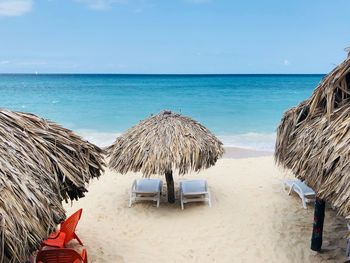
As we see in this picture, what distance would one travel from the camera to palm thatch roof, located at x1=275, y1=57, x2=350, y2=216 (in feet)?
12.5

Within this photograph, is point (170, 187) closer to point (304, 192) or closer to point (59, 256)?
point (304, 192)

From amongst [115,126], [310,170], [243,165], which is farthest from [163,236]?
[115,126]

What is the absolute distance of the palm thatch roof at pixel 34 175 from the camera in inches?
113

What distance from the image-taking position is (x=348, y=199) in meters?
3.53

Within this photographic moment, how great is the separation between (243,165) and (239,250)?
4875 mm

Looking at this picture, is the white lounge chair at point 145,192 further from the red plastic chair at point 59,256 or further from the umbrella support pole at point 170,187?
the red plastic chair at point 59,256

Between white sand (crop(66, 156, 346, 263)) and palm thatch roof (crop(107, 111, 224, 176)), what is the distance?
925 millimetres

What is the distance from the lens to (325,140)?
4.24 m

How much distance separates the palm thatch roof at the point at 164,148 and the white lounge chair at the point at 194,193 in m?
0.64

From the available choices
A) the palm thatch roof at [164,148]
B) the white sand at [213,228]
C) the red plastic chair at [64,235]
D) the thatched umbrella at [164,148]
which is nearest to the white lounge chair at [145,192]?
the white sand at [213,228]

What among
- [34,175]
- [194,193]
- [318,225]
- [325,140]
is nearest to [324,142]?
[325,140]

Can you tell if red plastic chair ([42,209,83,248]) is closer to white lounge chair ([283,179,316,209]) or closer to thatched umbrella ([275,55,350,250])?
thatched umbrella ([275,55,350,250])

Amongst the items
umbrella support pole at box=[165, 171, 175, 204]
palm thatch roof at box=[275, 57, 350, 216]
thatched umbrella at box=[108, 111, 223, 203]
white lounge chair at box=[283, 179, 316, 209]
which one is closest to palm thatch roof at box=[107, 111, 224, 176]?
thatched umbrella at box=[108, 111, 223, 203]

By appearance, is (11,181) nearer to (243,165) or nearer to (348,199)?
(348,199)
